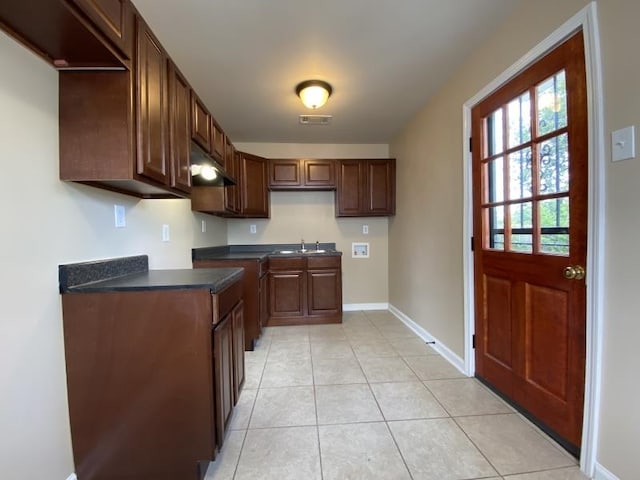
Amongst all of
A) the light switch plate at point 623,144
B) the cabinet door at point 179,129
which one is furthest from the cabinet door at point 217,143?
the light switch plate at point 623,144

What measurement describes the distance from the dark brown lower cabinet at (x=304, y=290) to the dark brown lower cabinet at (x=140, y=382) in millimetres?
2175

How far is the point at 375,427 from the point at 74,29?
2195 millimetres

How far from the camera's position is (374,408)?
1.84m

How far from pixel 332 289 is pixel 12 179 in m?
2.94

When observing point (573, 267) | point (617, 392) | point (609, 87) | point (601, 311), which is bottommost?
point (617, 392)

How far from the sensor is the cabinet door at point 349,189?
3895 mm

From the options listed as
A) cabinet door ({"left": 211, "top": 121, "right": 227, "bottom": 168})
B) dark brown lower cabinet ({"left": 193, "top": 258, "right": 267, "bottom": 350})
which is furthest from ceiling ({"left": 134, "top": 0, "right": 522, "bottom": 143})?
dark brown lower cabinet ({"left": 193, "top": 258, "right": 267, "bottom": 350})

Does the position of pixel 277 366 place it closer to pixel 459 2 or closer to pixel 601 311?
pixel 601 311

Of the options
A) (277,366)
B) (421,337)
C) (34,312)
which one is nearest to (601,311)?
(421,337)

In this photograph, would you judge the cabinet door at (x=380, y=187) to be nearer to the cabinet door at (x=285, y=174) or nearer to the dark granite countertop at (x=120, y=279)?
the cabinet door at (x=285, y=174)

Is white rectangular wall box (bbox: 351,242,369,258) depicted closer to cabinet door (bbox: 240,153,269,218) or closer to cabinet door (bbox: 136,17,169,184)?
cabinet door (bbox: 240,153,269,218)

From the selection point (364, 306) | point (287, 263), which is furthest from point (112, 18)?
point (364, 306)

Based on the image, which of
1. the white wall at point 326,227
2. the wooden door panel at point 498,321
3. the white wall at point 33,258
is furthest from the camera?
the white wall at point 326,227

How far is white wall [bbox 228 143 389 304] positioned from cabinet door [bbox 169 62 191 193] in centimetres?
232
